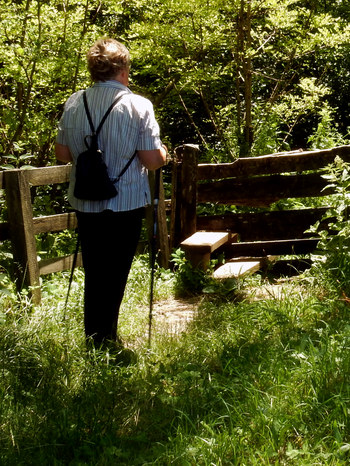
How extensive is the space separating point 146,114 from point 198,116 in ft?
35.5

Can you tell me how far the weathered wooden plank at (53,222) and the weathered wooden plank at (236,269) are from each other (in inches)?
58.5

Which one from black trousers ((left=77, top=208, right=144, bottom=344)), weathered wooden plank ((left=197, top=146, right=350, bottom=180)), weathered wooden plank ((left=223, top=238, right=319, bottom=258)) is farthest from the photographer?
weathered wooden plank ((left=223, top=238, right=319, bottom=258))

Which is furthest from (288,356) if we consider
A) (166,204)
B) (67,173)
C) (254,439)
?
(166,204)

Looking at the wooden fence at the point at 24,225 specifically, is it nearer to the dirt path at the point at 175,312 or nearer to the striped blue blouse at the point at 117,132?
the dirt path at the point at 175,312

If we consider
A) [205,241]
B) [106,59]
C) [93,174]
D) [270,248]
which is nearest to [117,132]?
[93,174]

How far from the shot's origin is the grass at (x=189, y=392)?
339 cm

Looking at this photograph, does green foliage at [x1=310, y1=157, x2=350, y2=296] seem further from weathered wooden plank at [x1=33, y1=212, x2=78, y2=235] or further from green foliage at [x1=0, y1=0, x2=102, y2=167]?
green foliage at [x1=0, y1=0, x2=102, y2=167]

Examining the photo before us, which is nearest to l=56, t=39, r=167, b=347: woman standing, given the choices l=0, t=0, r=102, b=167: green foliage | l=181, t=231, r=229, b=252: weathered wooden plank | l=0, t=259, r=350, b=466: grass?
l=0, t=259, r=350, b=466: grass

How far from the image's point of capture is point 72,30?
9.50 meters

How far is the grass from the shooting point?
3389mm

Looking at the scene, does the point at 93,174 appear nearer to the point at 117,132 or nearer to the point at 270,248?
the point at 117,132

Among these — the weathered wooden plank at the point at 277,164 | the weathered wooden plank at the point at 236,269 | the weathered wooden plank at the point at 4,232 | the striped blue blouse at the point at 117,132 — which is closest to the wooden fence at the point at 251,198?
the weathered wooden plank at the point at 277,164

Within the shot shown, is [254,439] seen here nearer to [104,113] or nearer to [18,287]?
[104,113]

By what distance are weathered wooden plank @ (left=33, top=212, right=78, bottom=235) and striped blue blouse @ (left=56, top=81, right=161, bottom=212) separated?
1.70 meters
